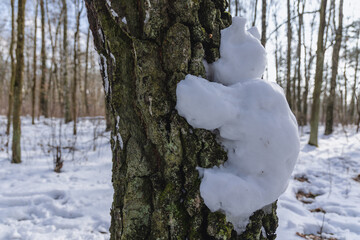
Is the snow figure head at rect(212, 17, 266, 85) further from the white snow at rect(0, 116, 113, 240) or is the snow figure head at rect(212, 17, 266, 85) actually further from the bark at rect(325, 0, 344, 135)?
the bark at rect(325, 0, 344, 135)

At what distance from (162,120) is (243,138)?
0.32 metres

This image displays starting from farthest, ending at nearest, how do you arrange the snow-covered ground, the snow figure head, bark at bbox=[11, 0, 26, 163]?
bark at bbox=[11, 0, 26, 163] < the snow-covered ground < the snow figure head

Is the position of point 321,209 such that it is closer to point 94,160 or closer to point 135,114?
point 135,114

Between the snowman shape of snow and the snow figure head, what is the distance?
51 millimetres

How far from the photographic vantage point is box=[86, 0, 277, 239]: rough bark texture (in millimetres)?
787

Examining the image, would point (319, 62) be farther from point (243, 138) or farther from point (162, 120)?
point (162, 120)

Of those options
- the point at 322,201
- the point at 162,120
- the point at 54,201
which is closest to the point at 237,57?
the point at 162,120

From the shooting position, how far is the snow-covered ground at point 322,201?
6.13 feet

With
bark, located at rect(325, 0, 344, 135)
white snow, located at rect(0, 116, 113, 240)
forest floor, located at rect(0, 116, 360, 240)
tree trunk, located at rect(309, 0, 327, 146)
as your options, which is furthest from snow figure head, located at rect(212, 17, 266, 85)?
bark, located at rect(325, 0, 344, 135)

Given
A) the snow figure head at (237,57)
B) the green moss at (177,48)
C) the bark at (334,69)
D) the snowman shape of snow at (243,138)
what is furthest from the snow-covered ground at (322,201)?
the bark at (334,69)

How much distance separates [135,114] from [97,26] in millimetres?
430

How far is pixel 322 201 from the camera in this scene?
2639 millimetres

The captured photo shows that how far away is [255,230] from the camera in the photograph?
0.80 m

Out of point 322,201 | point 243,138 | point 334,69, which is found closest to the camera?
point 243,138
